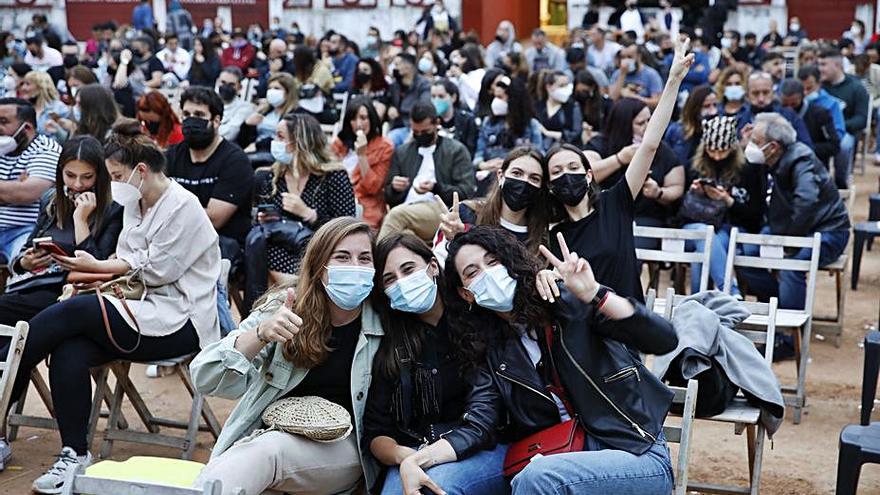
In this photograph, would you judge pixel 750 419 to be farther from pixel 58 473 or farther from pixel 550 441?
pixel 58 473

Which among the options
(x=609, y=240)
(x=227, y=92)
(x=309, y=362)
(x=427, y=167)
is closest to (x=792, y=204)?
(x=427, y=167)

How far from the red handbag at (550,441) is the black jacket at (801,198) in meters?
4.30

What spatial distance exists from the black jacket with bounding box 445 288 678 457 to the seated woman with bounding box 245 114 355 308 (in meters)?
3.12

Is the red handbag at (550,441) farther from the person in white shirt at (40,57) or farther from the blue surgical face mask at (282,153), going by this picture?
the person in white shirt at (40,57)

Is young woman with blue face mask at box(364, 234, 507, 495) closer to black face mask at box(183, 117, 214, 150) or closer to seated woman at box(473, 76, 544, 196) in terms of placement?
black face mask at box(183, 117, 214, 150)

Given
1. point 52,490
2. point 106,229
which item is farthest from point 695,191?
point 52,490

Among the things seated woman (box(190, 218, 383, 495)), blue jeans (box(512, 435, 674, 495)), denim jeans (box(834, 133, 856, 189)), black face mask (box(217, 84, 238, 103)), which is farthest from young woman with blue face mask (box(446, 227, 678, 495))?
black face mask (box(217, 84, 238, 103))

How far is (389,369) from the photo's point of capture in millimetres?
4648

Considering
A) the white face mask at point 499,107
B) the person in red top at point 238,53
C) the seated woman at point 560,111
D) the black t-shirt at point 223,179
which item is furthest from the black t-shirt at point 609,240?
the person in red top at point 238,53

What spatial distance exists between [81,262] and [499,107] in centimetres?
483

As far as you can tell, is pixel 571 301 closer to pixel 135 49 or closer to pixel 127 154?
pixel 127 154

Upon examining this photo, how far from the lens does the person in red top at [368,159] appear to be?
8984 millimetres

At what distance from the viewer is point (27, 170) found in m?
7.72

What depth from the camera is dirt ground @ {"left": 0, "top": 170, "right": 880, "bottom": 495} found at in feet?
20.1
